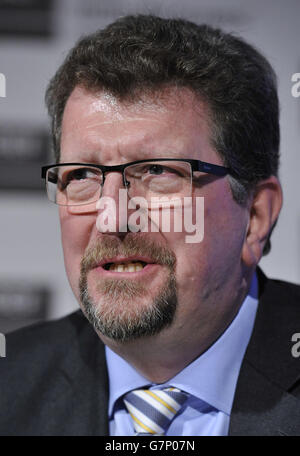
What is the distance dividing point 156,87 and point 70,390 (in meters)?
0.65

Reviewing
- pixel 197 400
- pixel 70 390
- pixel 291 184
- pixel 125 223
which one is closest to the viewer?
pixel 125 223

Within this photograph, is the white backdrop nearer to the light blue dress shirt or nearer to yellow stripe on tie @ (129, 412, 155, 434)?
the light blue dress shirt

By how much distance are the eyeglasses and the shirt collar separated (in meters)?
0.30

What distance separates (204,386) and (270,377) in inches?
5.0

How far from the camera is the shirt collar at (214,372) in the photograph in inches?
42.4

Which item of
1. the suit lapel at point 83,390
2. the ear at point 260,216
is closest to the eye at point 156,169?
the ear at point 260,216

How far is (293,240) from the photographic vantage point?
1.67 m

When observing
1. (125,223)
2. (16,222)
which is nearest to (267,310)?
(125,223)

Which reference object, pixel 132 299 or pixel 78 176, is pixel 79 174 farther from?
pixel 132 299

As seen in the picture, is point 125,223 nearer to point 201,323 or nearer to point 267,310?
point 201,323

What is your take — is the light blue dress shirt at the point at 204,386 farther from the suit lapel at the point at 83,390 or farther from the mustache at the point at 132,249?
the mustache at the point at 132,249

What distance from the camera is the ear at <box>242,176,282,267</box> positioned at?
1132 mm

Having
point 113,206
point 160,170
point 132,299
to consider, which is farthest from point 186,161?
point 132,299
